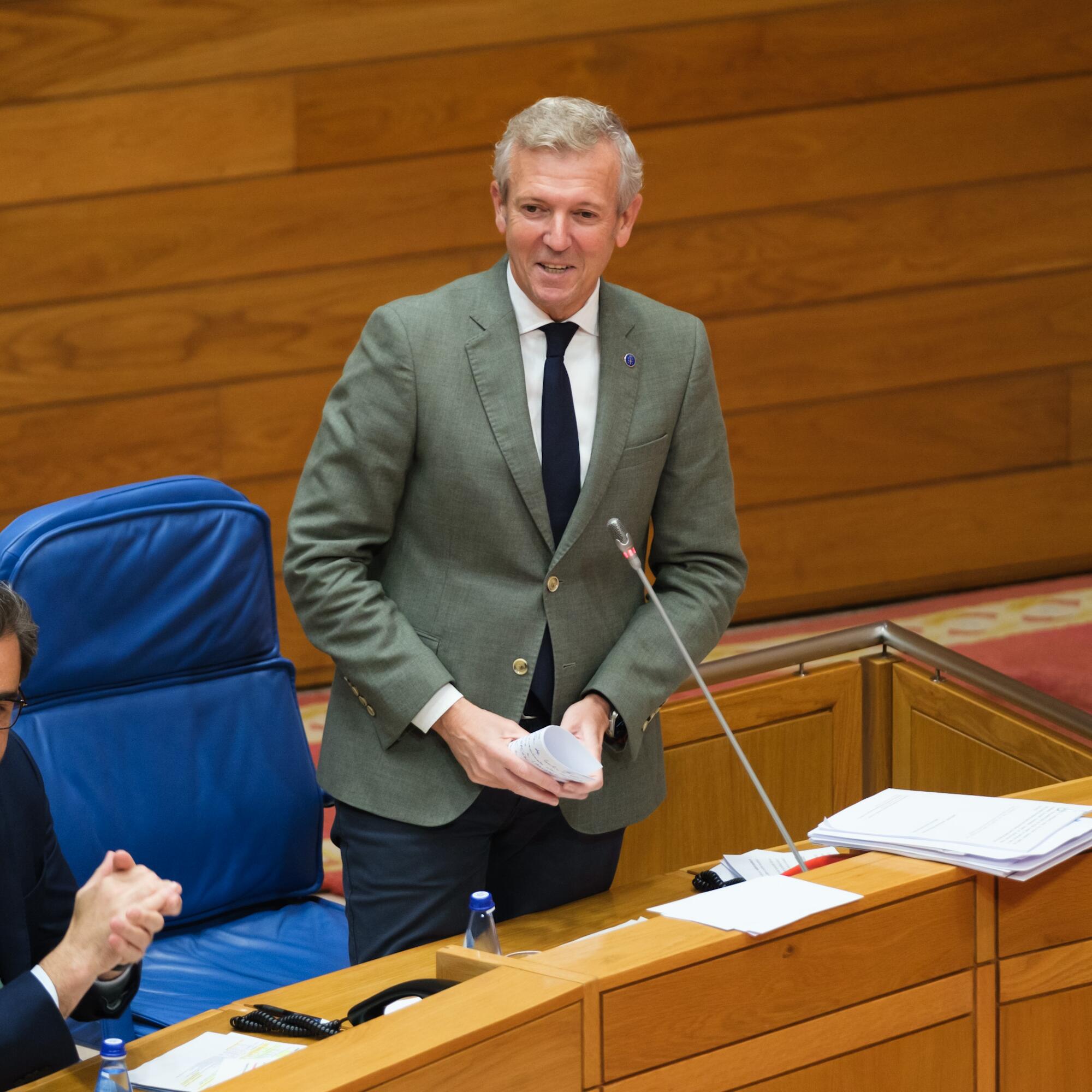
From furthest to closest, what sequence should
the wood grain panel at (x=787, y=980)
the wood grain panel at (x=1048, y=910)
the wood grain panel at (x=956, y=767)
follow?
1. the wood grain panel at (x=956, y=767)
2. the wood grain panel at (x=1048, y=910)
3. the wood grain panel at (x=787, y=980)

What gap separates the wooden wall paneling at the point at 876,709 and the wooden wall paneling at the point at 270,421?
5.30 ft

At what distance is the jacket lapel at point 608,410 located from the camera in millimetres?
1914

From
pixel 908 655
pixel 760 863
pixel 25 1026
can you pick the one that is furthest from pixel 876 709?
pixel 25 1026

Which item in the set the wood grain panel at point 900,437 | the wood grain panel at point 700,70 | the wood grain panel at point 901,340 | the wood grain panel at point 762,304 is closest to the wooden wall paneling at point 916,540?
the wood grain panel at point 900,437

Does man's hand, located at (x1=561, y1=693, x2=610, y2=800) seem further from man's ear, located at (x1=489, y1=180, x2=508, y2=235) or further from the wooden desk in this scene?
man's ear, located at (x1=489, y1=180, x2=508, y2=235)

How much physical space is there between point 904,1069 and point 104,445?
2695 mm

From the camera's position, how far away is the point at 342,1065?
1.33 meters

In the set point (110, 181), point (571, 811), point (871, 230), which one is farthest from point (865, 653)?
point (110, 181)

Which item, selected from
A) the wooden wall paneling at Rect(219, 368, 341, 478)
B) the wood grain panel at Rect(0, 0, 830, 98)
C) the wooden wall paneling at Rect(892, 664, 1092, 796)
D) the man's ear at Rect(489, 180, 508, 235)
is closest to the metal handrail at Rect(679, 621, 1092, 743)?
the wooden wall paneling at Rect(892, 664, 1092, 796)

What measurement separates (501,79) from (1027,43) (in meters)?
1.44

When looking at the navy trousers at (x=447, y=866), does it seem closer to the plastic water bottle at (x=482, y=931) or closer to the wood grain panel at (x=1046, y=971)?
the plastic water bottle at (x=482, y=931)

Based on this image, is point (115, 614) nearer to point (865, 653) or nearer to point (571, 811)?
point (571, 811)

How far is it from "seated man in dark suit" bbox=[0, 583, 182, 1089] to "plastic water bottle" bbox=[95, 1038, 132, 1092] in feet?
0.27

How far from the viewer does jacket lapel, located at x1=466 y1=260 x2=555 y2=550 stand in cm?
189
